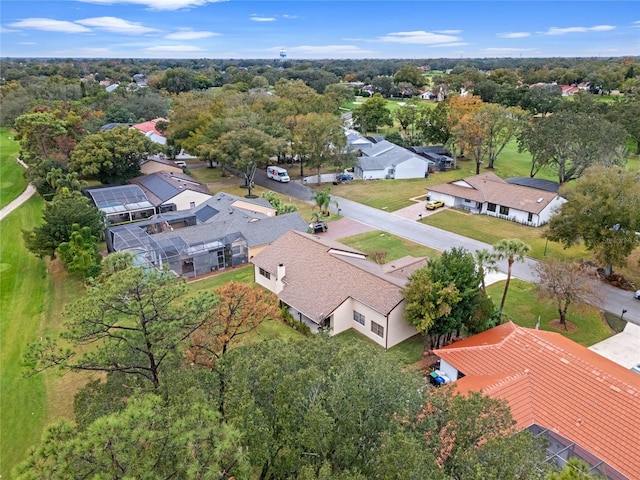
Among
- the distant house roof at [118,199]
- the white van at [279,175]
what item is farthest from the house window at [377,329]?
the white van at [279,175]

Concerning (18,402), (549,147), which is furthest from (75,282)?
(549,147)

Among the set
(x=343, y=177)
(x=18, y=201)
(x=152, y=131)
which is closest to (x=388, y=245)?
(x=343, y=177)

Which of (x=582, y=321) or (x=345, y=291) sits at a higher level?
(x=345, y=291)

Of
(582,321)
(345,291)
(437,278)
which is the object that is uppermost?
(437,278)

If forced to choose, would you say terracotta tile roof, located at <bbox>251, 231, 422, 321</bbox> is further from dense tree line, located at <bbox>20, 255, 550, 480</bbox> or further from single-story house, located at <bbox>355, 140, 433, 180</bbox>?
single-story house, located at <bbox>355, 140, 433, 180</bbox>

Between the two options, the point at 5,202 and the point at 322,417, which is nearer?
the point at 322,417

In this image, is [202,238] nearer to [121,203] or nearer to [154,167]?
[121,203]

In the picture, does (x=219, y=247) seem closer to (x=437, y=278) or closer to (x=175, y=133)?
(x=437, y=278)

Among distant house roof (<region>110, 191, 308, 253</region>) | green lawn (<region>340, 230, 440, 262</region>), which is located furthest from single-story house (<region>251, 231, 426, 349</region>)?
green lawn (<region>340, 230, 440, 262</region>)
